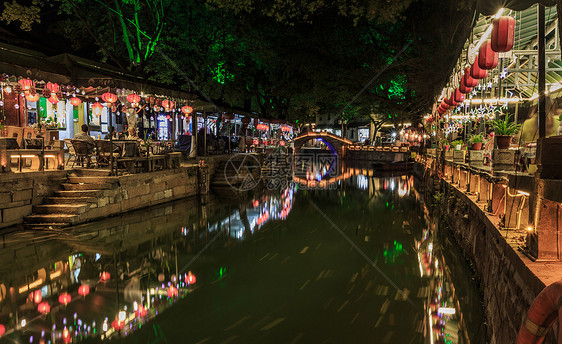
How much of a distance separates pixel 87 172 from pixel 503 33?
9829 mm

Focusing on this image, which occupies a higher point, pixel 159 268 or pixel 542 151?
pixel 542 151

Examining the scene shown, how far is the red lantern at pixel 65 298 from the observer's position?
16.8 feet

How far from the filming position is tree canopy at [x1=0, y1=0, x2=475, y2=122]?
1673 centimetres

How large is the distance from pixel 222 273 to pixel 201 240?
7.41ft

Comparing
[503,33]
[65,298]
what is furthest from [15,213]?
[503,33]

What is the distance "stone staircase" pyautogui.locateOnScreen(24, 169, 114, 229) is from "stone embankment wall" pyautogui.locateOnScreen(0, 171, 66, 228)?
0.16 m

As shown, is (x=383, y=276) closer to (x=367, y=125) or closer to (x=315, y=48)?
(x=315, y=48)

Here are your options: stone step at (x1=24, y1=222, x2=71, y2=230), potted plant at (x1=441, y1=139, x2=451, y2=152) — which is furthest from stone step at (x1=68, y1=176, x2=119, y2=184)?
potted plant at (x1=441, y1=139, x2=451, y2=152)

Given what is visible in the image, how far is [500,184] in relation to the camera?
518 centimetres

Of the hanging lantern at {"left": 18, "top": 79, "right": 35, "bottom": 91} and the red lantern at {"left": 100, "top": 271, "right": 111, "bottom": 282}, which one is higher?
the hanging lantern at {"left": 18, "top": 79, "right": 35, "bottom": 91}

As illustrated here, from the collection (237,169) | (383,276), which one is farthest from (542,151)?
(237,169)

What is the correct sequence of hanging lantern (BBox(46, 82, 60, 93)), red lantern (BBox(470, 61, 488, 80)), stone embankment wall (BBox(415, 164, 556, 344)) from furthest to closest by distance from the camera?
hanging lantern (BBox(46, 82, 60, 93)) < red lantern (BBox(470, 61, 488, 80)) < stone embankment wall (BBox(415, 164, 556, 344))

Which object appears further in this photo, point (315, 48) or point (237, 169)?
point (315, 48)

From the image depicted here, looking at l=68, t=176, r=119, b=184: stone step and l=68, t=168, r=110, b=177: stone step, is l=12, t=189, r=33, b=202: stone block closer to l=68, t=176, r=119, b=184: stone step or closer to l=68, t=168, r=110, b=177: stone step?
l=68, t=176, r=119, b=184: stone step
